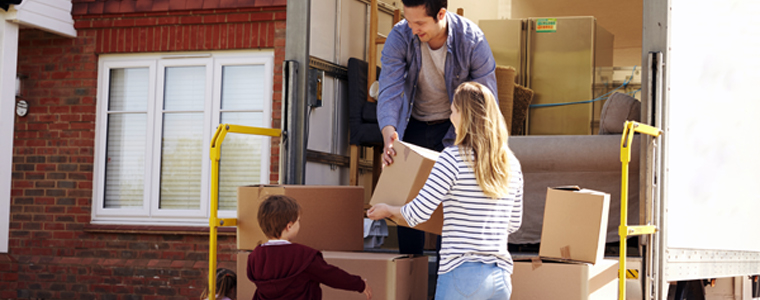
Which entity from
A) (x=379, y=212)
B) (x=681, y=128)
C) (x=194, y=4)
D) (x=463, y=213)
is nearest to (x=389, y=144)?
(x=379, y=212)

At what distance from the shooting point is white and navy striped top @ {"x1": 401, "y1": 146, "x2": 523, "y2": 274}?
2566 millimetres

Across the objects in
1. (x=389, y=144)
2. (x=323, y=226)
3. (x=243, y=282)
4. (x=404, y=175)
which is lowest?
(x=243, y=282)

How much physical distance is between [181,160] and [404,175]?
221 inches

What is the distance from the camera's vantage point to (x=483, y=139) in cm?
258

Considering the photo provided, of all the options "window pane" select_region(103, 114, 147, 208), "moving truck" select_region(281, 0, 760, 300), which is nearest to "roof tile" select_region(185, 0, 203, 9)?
"window pane" select_region(103, 114, 147, 208)

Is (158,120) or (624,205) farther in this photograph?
(158,120)

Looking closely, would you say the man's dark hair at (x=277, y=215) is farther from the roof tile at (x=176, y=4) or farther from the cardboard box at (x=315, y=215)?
the roof tile at (x=176, y=4)

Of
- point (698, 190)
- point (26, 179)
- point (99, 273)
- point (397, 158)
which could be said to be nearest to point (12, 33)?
point (26, 179)

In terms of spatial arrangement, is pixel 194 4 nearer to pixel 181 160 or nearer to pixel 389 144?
pixel 181 160

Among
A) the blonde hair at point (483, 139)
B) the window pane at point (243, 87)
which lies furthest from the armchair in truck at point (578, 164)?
the window pane at point (243, 87)

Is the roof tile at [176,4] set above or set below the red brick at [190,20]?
above

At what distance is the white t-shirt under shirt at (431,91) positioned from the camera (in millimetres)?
3479

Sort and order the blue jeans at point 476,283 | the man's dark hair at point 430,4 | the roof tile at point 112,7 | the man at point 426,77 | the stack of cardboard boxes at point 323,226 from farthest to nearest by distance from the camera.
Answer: the roof tile at point 112,7, the man at point 426,77, the stack of cardboard boxes at point 323,226, the man's dark hair at point 430,4, the blue jeans at point 476,283

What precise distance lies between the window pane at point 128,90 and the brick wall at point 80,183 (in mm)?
202
